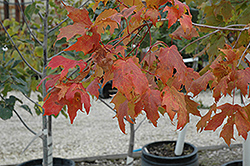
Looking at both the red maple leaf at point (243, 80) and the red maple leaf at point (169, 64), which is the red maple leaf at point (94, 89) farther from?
the red maple leaf at point (243, 80)

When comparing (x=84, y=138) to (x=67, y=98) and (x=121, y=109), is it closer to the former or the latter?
(x=121, y=109)

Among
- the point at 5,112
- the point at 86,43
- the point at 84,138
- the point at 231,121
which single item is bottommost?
the point at 84,138

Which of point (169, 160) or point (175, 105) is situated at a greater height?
point (175, 105)

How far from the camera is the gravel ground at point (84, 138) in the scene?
270cm

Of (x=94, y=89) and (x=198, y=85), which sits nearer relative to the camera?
(x=94, y=89)

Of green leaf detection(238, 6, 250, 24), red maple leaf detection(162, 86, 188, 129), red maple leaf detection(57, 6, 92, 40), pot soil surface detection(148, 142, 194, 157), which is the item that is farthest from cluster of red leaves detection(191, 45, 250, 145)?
pot soil surface detection(148, 142, 194, 157)

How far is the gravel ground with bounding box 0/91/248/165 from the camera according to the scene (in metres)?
2.70

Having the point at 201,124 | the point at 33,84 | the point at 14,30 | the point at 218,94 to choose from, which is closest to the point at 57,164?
the point at 33,84

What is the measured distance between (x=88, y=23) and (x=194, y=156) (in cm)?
163


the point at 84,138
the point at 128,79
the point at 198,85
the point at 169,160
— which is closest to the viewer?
the point at 128,79

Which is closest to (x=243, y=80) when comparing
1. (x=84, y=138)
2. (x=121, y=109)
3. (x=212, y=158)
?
(x=121, y=109)

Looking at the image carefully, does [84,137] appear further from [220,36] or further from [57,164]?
[220,36]

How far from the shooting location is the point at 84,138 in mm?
3105

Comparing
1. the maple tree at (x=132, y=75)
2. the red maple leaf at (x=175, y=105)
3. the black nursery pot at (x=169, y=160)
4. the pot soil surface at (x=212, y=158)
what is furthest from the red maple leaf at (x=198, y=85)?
the pot soil surface at (x=212, y=158)
